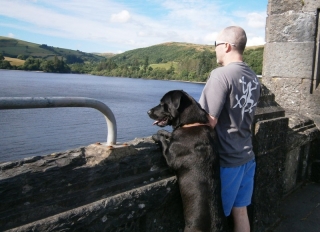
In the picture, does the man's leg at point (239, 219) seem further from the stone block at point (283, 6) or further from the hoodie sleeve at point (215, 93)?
the stone block at point (283, 6)

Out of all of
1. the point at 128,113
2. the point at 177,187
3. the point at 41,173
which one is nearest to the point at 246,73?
the point at 177,187

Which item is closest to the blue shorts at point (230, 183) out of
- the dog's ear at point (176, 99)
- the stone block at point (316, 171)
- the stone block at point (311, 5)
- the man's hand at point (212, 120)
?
the man's hand at point (212, 120)

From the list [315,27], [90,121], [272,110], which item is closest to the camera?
[272,110]

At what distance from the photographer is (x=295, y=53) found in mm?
5707

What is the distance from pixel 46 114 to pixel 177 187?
2016 cm

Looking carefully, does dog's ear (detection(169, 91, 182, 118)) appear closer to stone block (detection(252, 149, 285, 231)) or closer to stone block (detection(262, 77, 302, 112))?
stone block (detection(252, 149, 285, 231))

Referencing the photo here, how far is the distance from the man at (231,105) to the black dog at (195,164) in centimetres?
13

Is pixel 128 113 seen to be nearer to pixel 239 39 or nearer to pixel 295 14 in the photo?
pixel 295 14

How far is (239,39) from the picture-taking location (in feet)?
8.75

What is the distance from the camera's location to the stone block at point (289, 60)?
5.62m

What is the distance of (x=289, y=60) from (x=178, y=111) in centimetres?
370

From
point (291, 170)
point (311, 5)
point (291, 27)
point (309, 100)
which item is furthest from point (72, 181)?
point (311, 5)

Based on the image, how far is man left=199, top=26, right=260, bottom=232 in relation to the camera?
257 centimetres

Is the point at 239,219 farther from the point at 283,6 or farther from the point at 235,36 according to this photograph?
the point at 283,6
